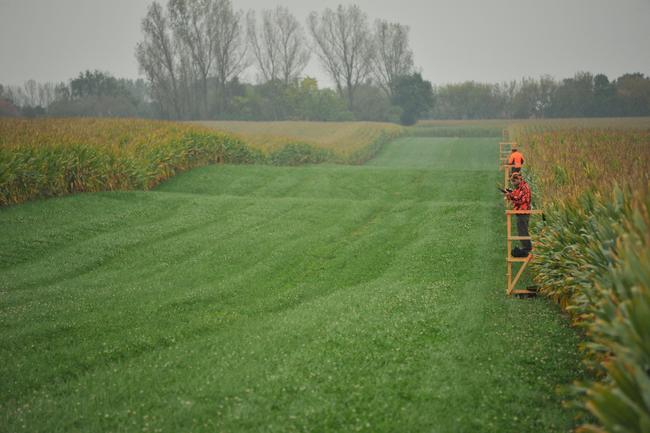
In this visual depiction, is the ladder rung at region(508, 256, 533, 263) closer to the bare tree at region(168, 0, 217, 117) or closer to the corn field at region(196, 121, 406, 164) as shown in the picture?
the corn field at region(196, 121, 406, 164)

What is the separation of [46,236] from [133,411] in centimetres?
1086

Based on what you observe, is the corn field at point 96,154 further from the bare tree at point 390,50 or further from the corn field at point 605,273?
the bare tree at point 390,50

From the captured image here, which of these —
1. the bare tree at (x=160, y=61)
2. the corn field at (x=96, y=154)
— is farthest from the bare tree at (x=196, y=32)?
the corn field at (x=96, y=154)

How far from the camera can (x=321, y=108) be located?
78875 mm

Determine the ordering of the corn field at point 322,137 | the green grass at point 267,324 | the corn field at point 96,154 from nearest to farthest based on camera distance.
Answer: the green grass at point 267,324 < the corn field at point 96,154 < the corn field at point 322,137

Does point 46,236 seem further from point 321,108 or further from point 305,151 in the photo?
point 321,108

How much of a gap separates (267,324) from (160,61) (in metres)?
69.2

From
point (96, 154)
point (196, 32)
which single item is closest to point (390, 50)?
point (196, 32)

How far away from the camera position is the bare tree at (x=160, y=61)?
68.7m

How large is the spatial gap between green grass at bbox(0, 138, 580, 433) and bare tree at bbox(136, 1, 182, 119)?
56240 mm

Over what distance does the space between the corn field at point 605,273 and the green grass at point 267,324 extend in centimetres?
82

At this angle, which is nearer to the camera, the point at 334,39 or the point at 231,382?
the point at 231,382

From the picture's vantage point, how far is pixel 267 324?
376 inches

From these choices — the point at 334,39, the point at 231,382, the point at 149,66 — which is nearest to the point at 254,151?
the point at 231,382
